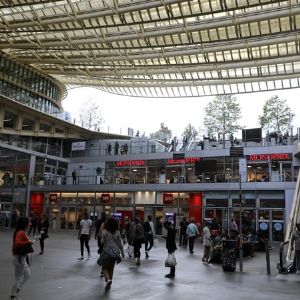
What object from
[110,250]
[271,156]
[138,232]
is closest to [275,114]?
[271,156]

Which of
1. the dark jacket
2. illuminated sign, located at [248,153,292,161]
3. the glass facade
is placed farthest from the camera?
the glass facade

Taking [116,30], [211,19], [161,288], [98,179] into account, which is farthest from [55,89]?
[161,288]

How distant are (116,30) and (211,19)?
10524 millimetres

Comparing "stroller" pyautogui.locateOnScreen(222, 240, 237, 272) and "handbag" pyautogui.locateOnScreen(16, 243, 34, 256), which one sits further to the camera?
"stroller" pyautogui.locateOnScreen(222, 240, 237, 272)

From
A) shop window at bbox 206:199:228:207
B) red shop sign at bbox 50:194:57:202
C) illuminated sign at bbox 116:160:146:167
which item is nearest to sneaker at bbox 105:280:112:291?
shop window at bbox 206:199:228:207

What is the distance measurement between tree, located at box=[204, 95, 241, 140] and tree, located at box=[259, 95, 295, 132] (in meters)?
3.41

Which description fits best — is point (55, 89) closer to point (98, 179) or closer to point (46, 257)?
point (98, 179)

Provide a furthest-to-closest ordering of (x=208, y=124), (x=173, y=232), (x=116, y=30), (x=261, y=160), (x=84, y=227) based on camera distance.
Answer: (x=208, y=124)
(x=116, y=30)
(x=261, y=160)
(x=84, y=227)
(x=173, y=232)

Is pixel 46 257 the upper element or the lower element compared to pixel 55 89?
lower

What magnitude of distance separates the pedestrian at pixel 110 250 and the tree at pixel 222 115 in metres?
43.3

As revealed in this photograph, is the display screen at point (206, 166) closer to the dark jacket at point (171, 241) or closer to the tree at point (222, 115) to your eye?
the tree at point (222, 115)

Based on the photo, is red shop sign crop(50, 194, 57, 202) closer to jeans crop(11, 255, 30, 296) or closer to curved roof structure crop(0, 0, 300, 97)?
curved roof structure crop(0, 0, 300, 97)

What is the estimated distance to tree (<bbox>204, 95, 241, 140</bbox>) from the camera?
2080 inches

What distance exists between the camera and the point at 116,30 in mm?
40906
